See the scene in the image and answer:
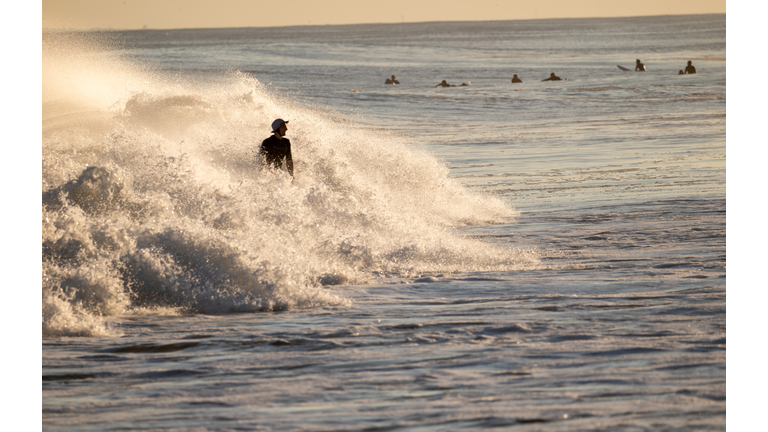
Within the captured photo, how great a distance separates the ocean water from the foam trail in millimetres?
31

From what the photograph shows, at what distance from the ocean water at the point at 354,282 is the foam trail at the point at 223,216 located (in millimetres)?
31

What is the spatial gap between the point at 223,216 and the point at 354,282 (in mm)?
1925

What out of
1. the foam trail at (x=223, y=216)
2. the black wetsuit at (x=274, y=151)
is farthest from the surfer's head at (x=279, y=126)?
the foam trail at (x=223, y=216)

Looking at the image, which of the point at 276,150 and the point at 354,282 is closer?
the point at 354,282

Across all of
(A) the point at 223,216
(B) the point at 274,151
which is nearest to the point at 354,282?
(A) the point at 223,216

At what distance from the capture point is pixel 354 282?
8.92m

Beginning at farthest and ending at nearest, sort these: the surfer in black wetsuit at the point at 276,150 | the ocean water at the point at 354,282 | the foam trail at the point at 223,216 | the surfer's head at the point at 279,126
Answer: the surfer in black wetsuit at the point at 276,150 → the surfer's head at the point at 279,126 → the foam trail at the point at 223,216 → the ocean water at the point at 354,282

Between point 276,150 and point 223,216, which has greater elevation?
point 276,150

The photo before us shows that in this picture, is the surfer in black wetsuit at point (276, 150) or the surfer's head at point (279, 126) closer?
the surfer's head at point (279, 126)

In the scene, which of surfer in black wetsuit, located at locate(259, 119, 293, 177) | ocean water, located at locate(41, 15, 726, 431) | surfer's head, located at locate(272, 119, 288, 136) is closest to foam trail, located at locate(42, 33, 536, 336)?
ocean water, located at locate(41, 15, 726, 431)

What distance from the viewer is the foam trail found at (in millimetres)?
7898

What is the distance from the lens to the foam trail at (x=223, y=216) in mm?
7898

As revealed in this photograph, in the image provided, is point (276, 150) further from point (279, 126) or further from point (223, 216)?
point (223, 216)

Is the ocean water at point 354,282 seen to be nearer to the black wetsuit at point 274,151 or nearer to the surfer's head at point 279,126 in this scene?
the black wetsuit at point 274,151
